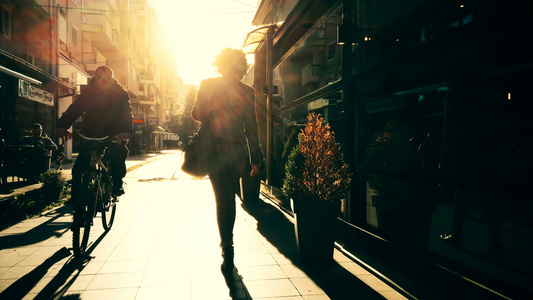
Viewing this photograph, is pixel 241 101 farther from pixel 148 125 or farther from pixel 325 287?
pixel 148 125

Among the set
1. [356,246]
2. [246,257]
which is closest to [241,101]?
[246,257]

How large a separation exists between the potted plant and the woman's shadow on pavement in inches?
5.7

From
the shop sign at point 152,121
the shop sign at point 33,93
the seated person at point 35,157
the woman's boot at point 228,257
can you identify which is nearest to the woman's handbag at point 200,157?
the woman's boot at point 228,257

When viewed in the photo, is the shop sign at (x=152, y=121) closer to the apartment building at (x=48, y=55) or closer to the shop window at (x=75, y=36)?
the apartment building at (x=48, y=55)

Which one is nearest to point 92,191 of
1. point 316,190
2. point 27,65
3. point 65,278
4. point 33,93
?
point 65,278

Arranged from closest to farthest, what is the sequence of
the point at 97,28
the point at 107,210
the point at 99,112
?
the point at 99,112 < the point at 107,210 < the point at 97,28

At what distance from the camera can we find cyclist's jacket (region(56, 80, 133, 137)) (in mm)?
4254

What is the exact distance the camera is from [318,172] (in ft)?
12.7

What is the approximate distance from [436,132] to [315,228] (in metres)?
1.65

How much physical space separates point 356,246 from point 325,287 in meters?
1.34

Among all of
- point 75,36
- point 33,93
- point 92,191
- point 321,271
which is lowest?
point 321,271

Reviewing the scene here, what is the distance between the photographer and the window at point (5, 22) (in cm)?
1454

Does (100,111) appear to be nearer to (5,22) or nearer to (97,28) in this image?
(5,22)

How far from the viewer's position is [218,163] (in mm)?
3389
